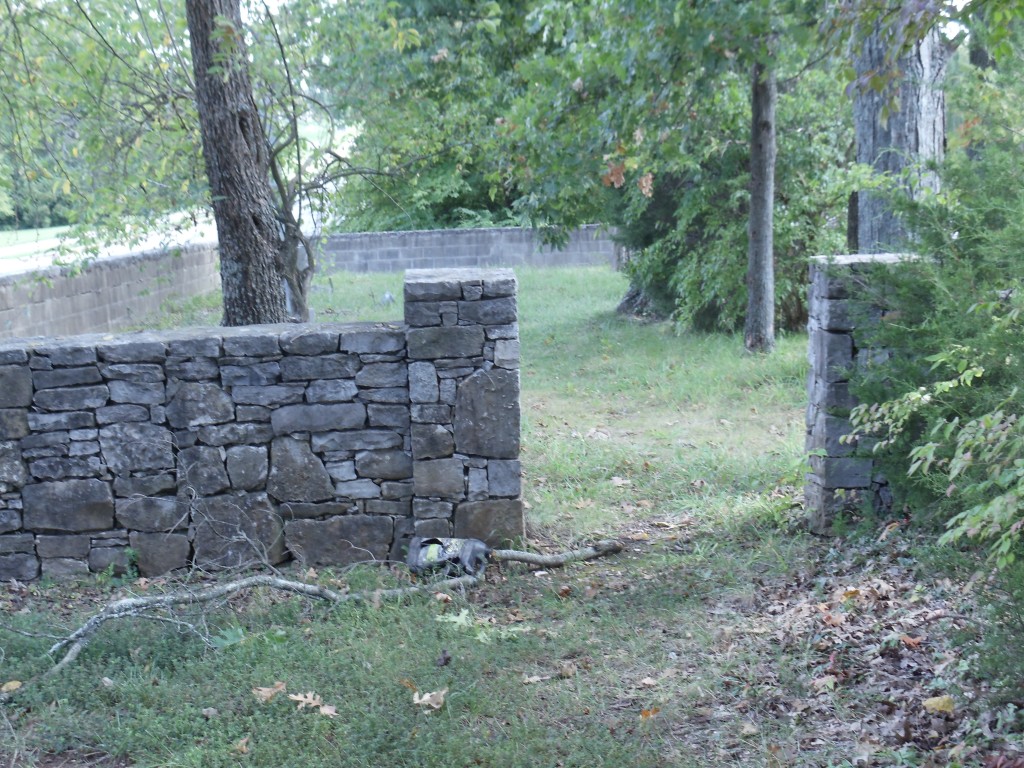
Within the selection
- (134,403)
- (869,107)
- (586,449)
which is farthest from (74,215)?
(869,107)

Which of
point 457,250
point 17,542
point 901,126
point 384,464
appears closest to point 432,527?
point 384,464

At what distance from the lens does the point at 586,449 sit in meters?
8.02

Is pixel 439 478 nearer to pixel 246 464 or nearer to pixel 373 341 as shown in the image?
pixel 373 341

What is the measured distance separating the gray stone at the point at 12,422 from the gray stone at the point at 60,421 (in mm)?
37

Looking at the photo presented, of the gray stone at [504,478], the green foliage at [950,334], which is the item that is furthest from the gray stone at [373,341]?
the green foliage at [950,334]

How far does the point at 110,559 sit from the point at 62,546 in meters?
0.28

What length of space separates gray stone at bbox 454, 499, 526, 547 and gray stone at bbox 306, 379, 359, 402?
95cm

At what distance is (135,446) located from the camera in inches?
217

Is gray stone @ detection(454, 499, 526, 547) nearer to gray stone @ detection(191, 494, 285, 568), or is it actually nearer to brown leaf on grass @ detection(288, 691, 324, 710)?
gray stone @ detection(191, 494, 285, 568)

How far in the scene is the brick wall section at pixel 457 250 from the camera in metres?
21.1

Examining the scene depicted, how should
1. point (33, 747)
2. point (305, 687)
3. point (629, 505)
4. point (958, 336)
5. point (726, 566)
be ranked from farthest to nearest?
point (629, 505) → point (726, 566) → point (958, 336) → point (305, 687) → point (33, 747)

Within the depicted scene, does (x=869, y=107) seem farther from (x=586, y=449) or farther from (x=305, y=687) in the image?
(x=305, y=687)

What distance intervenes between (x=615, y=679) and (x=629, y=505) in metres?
2.59

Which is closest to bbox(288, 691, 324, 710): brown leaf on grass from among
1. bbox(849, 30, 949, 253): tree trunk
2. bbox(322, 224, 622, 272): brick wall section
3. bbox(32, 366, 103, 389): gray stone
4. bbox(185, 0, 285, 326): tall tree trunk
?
bbox(32, 366, 103, 389): gray stone
